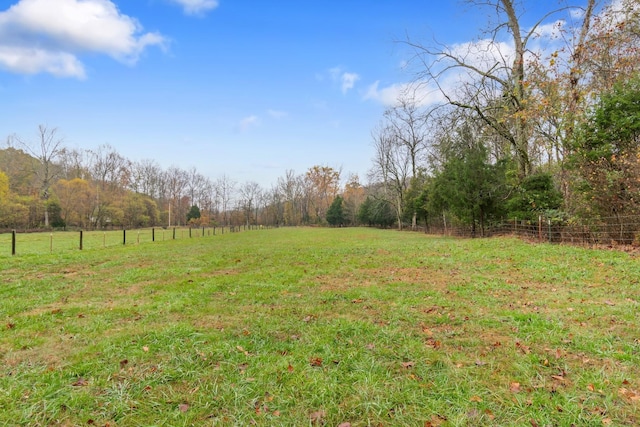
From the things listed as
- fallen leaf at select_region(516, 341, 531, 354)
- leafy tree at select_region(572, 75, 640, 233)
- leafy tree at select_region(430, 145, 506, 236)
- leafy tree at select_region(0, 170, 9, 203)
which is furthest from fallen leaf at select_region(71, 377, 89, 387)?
leafy tree at select_region(0, 170, 9, 203)

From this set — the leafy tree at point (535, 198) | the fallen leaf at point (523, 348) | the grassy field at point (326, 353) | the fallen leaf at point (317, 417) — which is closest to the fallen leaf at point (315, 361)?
the grassy field at point (326, 353)

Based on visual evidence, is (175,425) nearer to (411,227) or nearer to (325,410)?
(325,410)

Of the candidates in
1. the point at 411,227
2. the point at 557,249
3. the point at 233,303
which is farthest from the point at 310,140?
the point at 233,303

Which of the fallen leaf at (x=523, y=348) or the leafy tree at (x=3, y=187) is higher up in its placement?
the leafy tree at (x=3, y=187)

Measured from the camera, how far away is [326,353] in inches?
123

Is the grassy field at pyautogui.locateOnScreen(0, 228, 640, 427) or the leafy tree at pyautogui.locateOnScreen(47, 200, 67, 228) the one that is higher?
the leafy tree at pyautogui.locateOnScreen(47, 200, 67, 228)

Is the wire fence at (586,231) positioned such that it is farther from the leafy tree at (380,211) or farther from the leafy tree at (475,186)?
the leafy tree at (380,211)

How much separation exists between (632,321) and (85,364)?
229 inches

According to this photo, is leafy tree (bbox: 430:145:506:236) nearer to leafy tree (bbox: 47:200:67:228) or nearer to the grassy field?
the grassy field

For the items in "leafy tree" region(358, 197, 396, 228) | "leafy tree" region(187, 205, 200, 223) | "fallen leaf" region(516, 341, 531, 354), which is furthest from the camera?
"leafy tree" region(187, 205, 200, 223)

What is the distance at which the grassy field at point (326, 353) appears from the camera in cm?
221

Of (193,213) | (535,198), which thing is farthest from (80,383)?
(193,213)

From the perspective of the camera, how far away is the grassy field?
2.21m

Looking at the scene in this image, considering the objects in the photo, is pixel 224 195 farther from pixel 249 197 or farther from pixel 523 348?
pixel 523 348
